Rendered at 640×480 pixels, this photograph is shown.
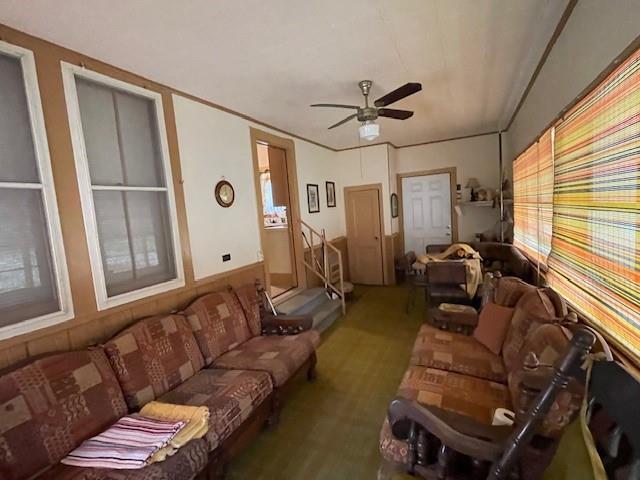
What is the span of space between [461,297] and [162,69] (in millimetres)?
3810

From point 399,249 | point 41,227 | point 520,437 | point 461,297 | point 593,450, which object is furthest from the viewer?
point 399,249

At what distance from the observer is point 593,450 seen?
1010 millimetres

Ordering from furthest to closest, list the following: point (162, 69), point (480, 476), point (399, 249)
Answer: point (399, 249) < point (162, 69) < point (480, 476)

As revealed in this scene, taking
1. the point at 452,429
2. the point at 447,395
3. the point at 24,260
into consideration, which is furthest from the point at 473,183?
the point at 24,260

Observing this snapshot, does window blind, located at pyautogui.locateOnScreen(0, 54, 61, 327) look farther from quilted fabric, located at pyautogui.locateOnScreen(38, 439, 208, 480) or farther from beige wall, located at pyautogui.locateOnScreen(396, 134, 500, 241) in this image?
beige wall, located at pyautogui.locateOnScreen(396, 134, 500, 241)

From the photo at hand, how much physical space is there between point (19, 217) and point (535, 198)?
3994 mm

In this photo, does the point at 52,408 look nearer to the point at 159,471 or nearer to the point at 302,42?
the point at 159,471

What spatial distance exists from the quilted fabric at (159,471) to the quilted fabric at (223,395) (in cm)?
11

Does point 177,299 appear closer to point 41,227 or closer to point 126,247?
point 126,247

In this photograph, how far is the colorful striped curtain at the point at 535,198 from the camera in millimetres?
2539

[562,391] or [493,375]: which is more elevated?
[562,391]

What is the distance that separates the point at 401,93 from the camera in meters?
2.48

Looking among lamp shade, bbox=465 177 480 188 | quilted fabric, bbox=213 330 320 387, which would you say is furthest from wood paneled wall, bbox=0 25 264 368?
lamp shade, bbox=465 177 480 188

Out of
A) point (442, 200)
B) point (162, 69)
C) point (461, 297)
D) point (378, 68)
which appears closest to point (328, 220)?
point (442, 200)
